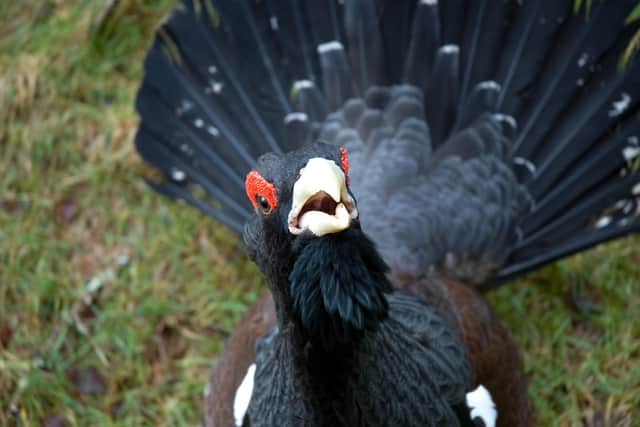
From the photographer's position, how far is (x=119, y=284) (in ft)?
17.8

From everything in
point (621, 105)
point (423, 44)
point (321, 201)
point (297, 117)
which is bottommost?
point (321, 201)

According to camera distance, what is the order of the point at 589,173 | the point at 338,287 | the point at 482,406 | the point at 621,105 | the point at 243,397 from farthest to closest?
the point at 589,173 < the point at 621,105 < the point at 243,397 < the point at 482,406 < the point at 338,287

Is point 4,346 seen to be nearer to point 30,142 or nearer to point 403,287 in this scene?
point 30,142

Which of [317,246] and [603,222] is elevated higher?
[603,222]

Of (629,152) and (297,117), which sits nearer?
(629,152)

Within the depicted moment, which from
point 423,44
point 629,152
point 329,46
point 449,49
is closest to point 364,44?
point 329,46

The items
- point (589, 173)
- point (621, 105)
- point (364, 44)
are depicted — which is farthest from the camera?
point (364, 44)

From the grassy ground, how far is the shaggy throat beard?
2224 millimetres

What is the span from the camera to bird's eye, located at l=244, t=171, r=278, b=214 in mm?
2781

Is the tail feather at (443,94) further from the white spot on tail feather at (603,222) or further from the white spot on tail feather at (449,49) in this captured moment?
the white spot on tail feather at (603,222)

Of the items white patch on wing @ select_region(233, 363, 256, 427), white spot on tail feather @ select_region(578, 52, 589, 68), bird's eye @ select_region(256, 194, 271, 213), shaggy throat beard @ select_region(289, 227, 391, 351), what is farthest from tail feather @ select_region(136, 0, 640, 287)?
bird's eye @ select_region(256, 194, 271, 213)

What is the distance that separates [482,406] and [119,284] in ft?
8.83

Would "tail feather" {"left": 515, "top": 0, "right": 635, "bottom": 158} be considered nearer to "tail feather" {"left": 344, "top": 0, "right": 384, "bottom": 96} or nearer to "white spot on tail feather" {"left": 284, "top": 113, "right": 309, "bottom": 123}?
"tail feather" {"left": 344, "top": 0, "right": 384, "bottom": 96}

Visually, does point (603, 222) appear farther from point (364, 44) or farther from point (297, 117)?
point (297, 117)
